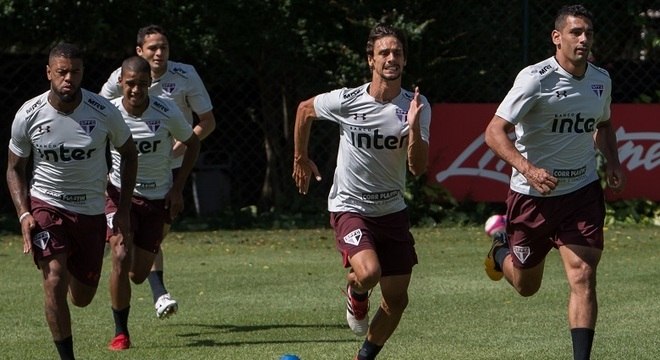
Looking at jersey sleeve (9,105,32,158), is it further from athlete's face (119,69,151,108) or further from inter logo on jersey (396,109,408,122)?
inter logo on jersey (396,109,408,122)

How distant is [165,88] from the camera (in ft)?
37.1

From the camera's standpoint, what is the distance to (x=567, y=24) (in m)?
8.41

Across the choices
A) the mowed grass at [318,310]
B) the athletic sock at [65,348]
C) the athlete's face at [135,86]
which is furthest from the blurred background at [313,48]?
the athletic sock at [65,348]

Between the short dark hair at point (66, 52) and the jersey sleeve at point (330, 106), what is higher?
the short dark hair at point (66, 52)

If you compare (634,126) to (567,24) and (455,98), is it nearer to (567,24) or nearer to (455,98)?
(455,98)

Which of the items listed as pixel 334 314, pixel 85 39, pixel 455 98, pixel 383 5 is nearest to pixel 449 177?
pixel 455 98

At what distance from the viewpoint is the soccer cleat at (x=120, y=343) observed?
955 cm

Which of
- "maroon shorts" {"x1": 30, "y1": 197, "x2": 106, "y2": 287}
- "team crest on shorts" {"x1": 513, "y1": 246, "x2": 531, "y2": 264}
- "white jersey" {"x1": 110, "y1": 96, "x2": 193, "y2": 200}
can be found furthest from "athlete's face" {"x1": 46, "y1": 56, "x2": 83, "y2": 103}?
"team crest on shorts" {"x1": 513, "y1": 246, "x2": 531, "y2": 264}

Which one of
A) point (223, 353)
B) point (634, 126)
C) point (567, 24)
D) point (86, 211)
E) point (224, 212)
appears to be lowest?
point (224, 212)

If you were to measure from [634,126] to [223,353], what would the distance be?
9.18 meters

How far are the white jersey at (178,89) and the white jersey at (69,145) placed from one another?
238cm

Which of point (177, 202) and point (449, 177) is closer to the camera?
point (177, 202)

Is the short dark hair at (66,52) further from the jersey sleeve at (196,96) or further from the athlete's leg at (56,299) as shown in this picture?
the jersey sleeve at (196,96)

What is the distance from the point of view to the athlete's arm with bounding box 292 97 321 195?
862 centimetres
